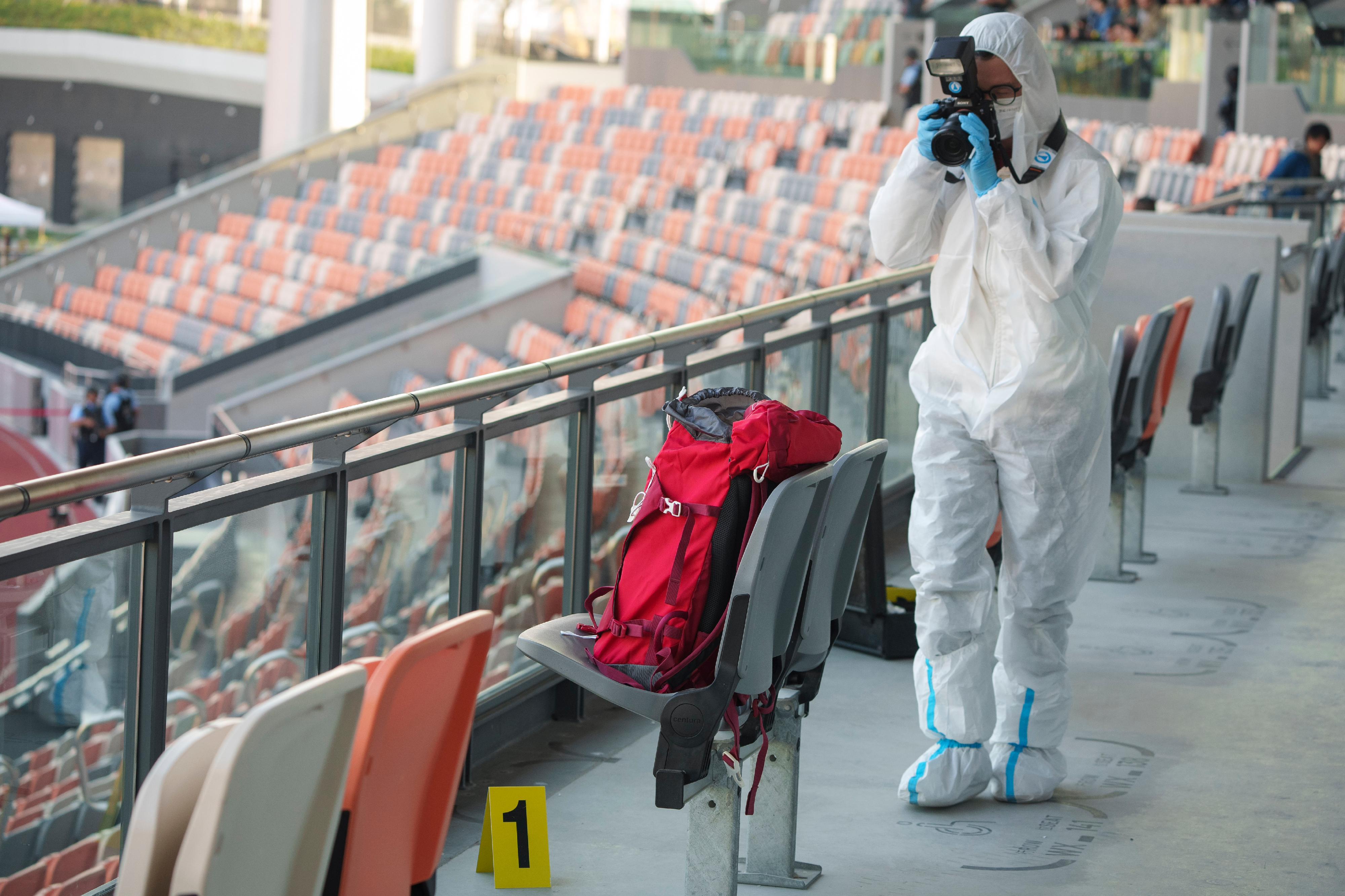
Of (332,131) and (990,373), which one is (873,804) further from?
(332,131)

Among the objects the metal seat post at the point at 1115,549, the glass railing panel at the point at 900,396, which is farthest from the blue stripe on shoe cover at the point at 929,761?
the glass railing panel at the point at 900,396

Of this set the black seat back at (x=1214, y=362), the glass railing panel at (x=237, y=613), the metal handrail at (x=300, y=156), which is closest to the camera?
the glass railing panel at (x=237, y=613)

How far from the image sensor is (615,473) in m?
3.85

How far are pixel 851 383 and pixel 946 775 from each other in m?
2.29

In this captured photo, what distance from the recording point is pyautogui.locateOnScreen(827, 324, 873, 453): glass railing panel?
199 inches

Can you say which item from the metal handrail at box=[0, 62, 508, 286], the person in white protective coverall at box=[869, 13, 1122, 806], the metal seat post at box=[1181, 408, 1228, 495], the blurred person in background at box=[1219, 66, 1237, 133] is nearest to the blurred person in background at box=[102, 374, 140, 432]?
the metal handrail at box=[0, 62, 508, 286]

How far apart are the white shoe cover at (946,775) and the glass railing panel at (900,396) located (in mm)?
2367

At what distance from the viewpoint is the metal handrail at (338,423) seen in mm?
2025

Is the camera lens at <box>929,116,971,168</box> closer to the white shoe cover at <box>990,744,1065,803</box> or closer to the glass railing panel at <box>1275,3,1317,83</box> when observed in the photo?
the white shoe cover at <box>990,744,1065,803</box>

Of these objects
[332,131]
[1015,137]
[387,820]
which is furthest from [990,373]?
[332,131]

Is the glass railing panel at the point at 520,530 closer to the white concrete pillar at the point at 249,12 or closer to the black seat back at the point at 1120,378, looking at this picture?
the black seat back at the point at 1120,378

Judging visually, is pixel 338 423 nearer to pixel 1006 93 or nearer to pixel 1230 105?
pixel 1006 93

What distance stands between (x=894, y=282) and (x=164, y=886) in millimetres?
4025

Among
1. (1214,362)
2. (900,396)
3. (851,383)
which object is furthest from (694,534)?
(1214,362)
